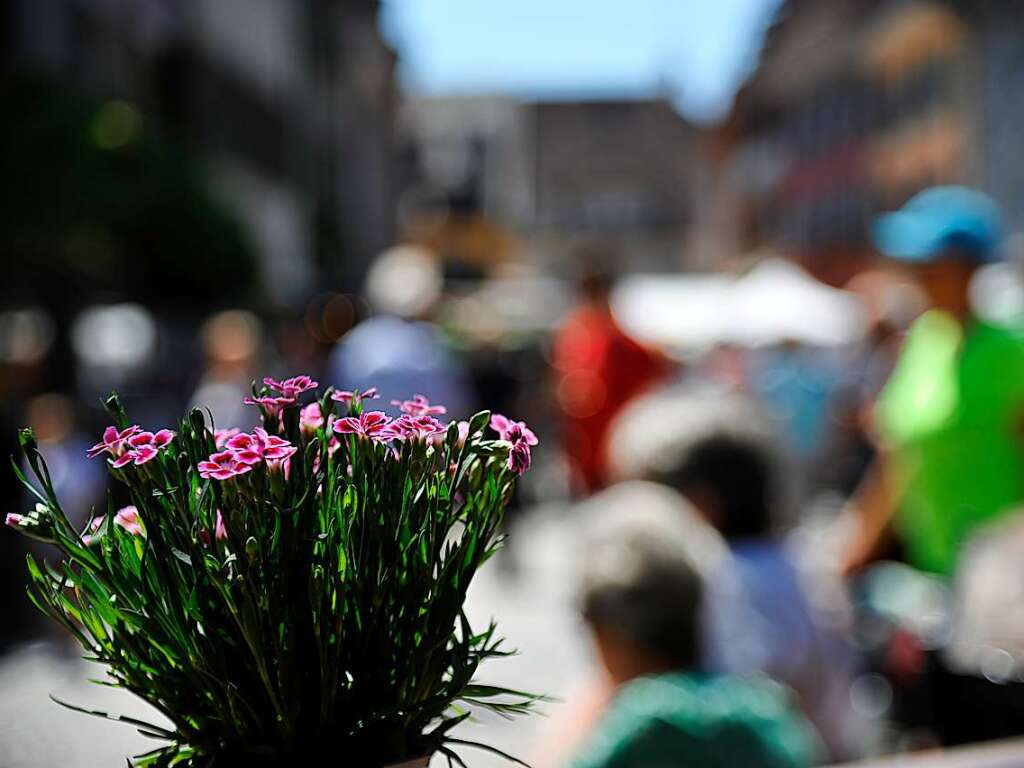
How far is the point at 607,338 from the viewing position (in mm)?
6500

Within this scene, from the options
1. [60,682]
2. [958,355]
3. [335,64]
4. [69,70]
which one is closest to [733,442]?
[958,355]

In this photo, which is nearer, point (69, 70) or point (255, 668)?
point (255, 668)

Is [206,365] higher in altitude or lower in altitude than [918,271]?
lower

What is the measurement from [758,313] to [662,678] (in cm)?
960

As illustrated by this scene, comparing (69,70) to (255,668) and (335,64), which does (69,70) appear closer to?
(255,668)

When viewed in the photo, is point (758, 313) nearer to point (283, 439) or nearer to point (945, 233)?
point (945, 233)

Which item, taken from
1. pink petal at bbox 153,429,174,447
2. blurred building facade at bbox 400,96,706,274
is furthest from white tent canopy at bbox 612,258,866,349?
blurred building facade at bbox 400,96,706,274

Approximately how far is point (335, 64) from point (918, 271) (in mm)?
33617

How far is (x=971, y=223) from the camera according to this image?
389 centimetres

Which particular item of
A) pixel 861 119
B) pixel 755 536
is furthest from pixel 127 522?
pixel 861 119

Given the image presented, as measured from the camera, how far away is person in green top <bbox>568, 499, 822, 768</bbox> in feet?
7.27

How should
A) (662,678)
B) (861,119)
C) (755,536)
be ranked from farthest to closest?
(861,119), (755,536), (662,678)

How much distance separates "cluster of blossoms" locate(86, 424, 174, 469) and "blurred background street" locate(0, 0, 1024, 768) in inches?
57.1

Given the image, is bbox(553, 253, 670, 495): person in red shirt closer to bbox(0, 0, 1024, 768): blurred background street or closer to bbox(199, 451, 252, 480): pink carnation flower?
bbox(0, 0, 1024, 768): blurred background street
